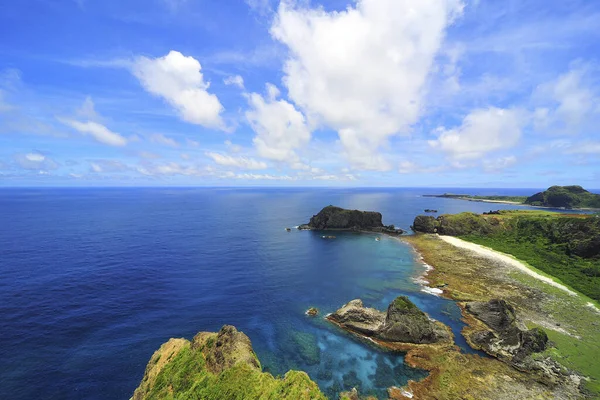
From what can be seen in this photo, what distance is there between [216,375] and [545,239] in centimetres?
12509

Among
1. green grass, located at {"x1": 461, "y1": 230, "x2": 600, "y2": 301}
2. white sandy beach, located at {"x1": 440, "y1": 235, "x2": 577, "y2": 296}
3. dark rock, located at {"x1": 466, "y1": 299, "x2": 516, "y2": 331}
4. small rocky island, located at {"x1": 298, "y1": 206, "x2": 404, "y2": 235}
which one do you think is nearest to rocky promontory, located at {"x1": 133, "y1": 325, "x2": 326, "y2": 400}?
dark rock, located at {"x1": 466, "y1": 299, "x2": 516, "y2": 331}

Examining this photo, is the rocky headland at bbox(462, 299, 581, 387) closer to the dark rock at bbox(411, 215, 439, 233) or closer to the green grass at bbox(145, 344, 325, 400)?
the green grass at bbox(145, 344, 325, 400)

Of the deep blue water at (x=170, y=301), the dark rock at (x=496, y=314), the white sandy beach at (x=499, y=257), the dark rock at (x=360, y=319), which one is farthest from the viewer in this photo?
the white sandy beach at (x=499, y=257)

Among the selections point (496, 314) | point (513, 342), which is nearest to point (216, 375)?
point (513, 342)

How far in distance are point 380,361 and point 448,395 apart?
9309 mm

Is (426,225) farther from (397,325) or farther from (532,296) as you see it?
(397,325)

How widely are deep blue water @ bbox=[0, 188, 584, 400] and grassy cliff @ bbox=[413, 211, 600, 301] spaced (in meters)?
33.9

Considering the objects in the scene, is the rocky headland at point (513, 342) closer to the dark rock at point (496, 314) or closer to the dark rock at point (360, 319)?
the dark rock at point (496, 314)

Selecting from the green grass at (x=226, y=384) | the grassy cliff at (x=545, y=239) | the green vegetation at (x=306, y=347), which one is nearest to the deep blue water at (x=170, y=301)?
the green vegetation at (x=306, y=347)

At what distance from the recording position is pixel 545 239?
10444 centimetres

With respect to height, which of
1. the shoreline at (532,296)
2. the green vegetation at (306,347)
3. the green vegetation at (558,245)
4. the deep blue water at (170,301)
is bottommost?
the green vegetation at (306,347)

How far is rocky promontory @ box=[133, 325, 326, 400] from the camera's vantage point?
2302 centimetres

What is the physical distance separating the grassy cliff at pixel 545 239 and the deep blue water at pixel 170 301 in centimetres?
3393

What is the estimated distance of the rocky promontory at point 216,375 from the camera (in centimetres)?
2302
